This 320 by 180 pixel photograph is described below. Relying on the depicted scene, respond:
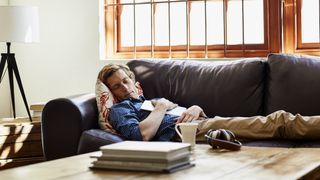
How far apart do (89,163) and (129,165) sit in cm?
21

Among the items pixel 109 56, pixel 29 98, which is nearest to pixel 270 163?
pixel 109 56

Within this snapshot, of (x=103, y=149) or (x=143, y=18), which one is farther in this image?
(x=143, y=18)

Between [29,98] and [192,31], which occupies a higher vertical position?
[192,31]

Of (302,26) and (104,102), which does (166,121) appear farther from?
(302,26)

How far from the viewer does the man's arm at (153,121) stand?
2840 mm

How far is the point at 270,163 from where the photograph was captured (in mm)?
1808

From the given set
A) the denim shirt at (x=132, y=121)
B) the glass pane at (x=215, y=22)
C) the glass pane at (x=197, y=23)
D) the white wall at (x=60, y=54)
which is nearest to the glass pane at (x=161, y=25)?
the glass pane at (x=197, y=23)

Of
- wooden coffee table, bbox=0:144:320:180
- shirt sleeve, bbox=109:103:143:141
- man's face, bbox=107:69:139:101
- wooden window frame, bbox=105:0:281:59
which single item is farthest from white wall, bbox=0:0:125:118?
wooden coffee table, bbox=0:144:320:180

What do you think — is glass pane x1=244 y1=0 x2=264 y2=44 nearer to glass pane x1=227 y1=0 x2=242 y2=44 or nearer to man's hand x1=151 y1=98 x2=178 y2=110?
glass pane x1=227 y1=0 x2=242 y2=44

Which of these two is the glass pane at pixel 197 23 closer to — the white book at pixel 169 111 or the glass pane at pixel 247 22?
the glass pane at pixel 247 22

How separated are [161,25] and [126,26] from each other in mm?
297

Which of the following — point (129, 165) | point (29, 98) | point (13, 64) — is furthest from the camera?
point (29, 98)

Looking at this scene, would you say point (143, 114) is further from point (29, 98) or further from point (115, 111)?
point (29, 98)

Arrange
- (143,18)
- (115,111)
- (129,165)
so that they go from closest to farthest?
(129,165) < (115,111) < (143,18)
